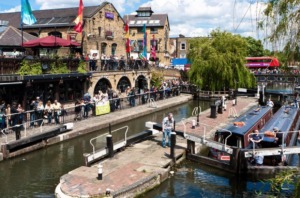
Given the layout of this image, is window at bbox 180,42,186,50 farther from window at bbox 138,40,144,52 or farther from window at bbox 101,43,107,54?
window at bbox 101,43,107,54

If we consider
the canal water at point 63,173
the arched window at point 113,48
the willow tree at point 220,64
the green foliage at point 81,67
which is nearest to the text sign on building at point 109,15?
the arched window at point 113,48

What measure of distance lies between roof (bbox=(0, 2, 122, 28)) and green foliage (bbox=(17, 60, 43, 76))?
47.6 feet

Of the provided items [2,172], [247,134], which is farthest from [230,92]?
[2,172]

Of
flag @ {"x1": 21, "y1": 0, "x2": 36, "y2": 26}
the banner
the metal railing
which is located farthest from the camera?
the banner

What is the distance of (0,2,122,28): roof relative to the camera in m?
35.8

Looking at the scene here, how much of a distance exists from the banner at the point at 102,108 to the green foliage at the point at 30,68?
4.26 metres

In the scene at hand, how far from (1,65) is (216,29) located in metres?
27.5

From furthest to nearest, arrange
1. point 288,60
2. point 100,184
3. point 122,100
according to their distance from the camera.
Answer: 1. point 122,100
2. point 100,184
3. point 288,60

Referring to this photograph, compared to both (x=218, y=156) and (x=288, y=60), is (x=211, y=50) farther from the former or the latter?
(x=288, y=60)

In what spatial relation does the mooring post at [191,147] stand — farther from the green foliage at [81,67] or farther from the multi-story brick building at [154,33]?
the multi-story brick building at [154,33]

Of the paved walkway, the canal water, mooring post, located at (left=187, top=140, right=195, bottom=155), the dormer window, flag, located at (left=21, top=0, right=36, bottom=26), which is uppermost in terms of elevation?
the dormer window

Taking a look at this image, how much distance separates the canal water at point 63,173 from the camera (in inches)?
455

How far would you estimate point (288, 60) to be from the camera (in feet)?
18.5

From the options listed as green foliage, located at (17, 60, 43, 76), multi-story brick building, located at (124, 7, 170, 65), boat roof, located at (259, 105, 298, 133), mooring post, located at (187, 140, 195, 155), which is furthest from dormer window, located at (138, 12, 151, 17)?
mooring post, located at (187, 140, 195, 155)
